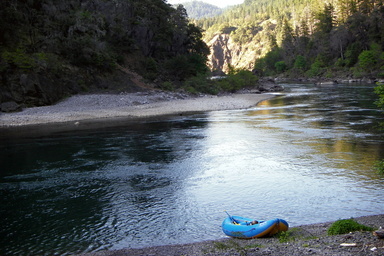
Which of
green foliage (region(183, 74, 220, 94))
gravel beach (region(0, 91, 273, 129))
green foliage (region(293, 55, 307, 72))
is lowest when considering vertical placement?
gravel beach (region(0, 91, 273, 129))

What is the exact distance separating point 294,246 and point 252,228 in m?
1.50

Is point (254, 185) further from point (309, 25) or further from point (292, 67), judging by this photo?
point (309, 25)

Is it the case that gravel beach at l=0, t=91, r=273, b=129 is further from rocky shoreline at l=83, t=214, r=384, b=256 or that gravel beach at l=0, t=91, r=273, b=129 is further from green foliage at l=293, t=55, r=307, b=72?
green foliage at l=293, t=55, r=307, b=72

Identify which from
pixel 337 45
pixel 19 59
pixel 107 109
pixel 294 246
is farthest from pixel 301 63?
pixel 294 246

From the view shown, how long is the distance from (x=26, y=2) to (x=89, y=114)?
20032 millimetres

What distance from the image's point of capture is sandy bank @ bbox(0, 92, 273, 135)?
114ft

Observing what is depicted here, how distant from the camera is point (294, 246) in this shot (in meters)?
8.36

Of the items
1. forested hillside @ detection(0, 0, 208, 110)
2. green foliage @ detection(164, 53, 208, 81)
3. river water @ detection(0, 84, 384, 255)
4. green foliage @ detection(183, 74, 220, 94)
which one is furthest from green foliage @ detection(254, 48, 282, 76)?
river water @ detection(0, 84, 384, 255)

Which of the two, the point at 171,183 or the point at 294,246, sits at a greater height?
the point at 294,246

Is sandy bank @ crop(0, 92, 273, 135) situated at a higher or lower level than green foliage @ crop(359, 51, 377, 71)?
lower

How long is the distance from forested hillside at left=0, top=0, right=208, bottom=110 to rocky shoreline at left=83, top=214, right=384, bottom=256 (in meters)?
35.1

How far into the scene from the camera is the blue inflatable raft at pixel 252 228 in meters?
9.52

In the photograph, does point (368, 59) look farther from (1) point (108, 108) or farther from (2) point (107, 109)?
(2) point (107, 109)

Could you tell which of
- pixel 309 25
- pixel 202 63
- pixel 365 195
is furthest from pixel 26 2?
pixel 309 25
